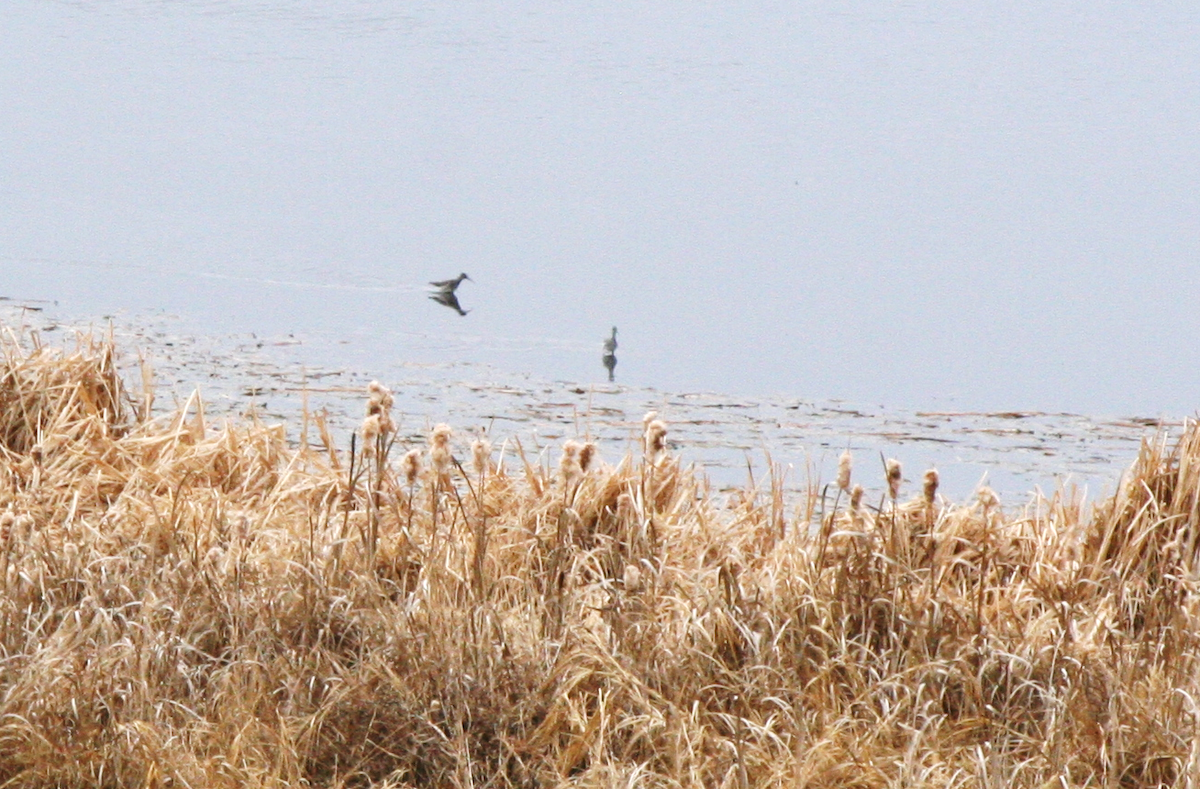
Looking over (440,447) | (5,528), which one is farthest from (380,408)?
(5,528)

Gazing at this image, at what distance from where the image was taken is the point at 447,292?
11.3 m

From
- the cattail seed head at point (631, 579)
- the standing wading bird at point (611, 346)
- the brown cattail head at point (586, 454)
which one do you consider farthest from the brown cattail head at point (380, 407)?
the standing wading bird at point (611, 346)

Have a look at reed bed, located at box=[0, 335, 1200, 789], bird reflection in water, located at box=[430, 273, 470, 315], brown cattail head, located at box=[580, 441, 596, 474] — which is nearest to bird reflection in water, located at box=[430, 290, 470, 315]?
bird reflection in water, located at box=[430, 273, 470, 315]

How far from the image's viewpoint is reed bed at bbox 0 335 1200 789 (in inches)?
139

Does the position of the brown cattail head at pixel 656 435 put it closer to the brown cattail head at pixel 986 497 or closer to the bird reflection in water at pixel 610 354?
the brown cattail head at pixel 986 497

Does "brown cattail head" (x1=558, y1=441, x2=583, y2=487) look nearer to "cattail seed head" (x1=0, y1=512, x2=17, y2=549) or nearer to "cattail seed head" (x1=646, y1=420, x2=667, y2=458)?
"cattail seed head" (x1=646, y1=420, x2=667, y2=458)

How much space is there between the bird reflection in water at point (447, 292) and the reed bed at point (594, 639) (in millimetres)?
5886

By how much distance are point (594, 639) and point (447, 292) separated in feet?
24.7

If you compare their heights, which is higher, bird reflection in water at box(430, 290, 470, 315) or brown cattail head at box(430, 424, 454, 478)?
bird reflection in water at box(430, 290, 470, 315)

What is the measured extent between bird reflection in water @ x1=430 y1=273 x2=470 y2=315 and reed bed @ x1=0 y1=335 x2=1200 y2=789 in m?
5.89

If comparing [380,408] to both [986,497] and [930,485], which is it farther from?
[986,497]

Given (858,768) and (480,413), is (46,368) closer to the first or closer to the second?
(480,413)

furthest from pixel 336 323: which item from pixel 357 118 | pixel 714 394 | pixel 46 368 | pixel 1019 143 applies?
pixel 1019 143

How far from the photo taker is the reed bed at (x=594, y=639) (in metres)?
3.53
